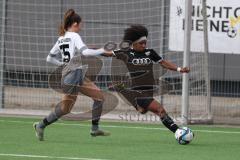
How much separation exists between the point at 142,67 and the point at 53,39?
5761 mm

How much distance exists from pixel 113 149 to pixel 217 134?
→ 290cm

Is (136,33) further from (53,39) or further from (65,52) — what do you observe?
(53,39)

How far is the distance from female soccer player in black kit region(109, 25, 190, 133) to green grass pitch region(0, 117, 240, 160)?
475 mm

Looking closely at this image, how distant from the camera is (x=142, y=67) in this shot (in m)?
12.9

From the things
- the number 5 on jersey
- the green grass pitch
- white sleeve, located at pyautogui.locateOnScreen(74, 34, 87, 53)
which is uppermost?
white sleeve, located at pyautogui.locateOnScreen(74, 34, 87, 53)

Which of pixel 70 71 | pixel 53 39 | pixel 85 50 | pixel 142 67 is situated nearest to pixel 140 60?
pixel 142 67

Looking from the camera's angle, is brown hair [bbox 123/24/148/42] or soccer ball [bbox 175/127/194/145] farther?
brown hair [bbox 123/24/148/42]

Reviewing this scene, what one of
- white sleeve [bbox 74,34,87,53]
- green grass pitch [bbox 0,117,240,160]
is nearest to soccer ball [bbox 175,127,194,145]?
green grass pitch [bbox 0,117,240,160]

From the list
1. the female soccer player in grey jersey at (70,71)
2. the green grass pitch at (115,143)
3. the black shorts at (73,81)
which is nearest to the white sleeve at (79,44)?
the female soccer player in grey jersey at (70,71)

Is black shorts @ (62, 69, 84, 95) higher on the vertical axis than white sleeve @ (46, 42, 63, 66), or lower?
lower

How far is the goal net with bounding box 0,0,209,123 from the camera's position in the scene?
1659 centimetres

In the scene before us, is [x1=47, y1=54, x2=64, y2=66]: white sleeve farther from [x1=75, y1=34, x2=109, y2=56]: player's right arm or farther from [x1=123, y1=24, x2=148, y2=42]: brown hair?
[x1=123, y1=24, x2=148, y2=42]: brown hair

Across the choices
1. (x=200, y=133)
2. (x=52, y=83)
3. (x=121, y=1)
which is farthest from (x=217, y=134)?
(x=121, y=1)

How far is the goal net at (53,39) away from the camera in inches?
653
